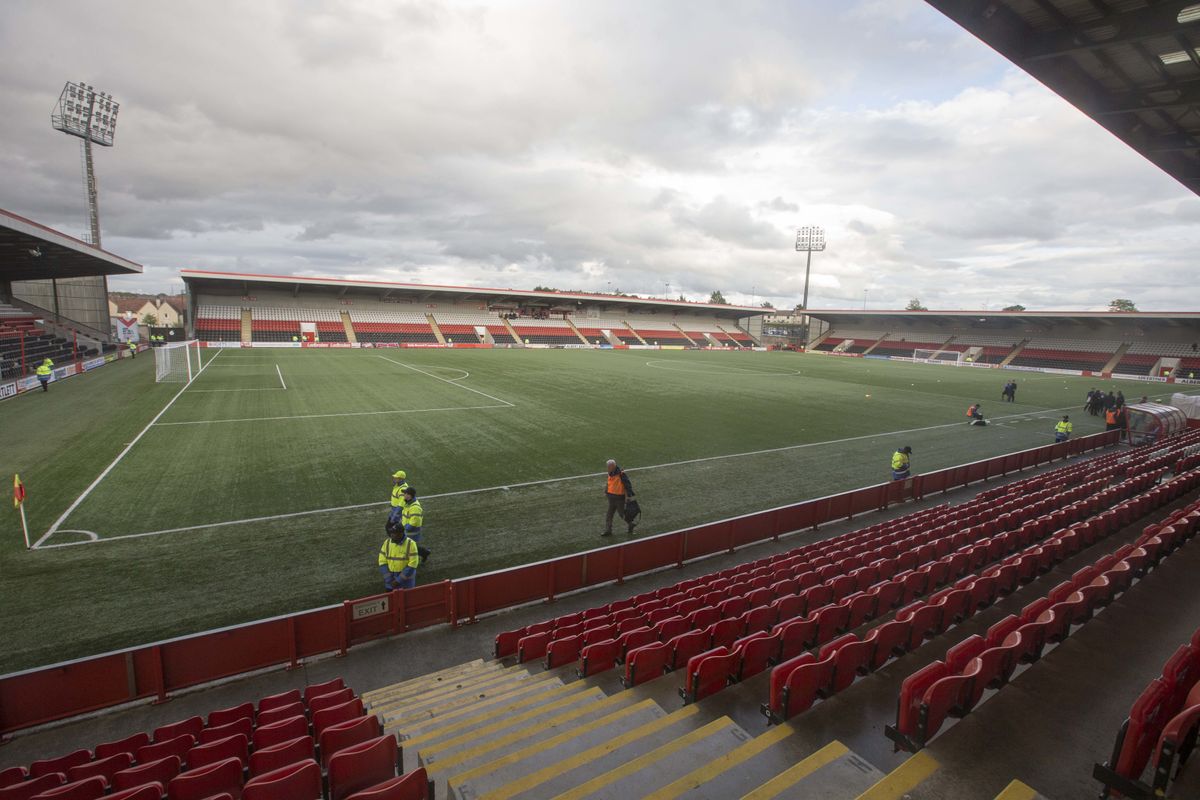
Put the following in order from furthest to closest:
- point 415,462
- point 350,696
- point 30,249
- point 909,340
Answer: point 909,340 < point 30,249 < point 415,462 < point 350,696

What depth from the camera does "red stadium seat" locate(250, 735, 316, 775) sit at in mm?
3889

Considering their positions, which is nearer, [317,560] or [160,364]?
[317,560]

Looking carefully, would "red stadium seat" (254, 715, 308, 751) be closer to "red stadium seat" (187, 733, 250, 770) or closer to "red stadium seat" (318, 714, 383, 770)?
"red stadium seat" (187, 733, 250, 770)

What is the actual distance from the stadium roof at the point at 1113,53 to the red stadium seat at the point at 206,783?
1037 centimetres

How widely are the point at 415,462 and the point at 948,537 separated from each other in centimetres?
1338

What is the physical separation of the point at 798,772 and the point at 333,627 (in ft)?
19.6

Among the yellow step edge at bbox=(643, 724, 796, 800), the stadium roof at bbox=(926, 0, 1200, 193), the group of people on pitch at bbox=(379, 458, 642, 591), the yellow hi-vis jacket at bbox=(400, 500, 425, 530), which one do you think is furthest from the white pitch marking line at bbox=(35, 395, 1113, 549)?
the stadium roof at bbox=(926, 0, 1200, 193)

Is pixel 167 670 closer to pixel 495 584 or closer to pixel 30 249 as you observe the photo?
pixel 495 584

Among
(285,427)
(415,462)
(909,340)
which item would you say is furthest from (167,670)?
(909,340)

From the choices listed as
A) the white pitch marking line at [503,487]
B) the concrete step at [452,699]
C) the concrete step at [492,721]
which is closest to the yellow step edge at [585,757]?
the concrete step at [492,721]

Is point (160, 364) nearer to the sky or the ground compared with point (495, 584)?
nearer to the sky

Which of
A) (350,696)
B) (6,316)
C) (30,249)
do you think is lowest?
(350,696)

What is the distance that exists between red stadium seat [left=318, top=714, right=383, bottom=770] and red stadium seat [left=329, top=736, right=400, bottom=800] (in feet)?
1.38

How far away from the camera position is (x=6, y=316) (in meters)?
31.9
